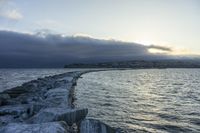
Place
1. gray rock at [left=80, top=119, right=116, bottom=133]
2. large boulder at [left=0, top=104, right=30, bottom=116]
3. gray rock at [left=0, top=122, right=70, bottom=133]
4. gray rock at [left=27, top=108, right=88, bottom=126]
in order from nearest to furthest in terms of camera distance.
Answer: gray rock at [left=0, top=122, right=70, bottom=133] < gray rock at [left=80, top=119, right=116, bottom=133] < gray rock at [left=27, top=108, right=88, bottom=126] < large boulder at [left=0, top=104, right=30, bottom=116]

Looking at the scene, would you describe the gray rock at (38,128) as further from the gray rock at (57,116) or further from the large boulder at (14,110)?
the large boulder at (14,110)

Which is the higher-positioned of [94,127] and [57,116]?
[57,116]

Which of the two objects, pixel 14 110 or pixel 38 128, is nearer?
pixel 38 128

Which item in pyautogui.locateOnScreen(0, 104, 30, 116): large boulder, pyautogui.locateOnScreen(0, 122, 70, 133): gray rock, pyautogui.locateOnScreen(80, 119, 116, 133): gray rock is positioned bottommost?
pyautogui.locateOnScreen(0, 104, 30, 116): large boulder

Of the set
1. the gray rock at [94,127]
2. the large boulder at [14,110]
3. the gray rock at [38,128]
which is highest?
the gray rock at [38,128]

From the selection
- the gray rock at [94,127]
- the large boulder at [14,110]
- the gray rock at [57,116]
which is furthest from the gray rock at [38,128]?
the large boulder at [14,110]

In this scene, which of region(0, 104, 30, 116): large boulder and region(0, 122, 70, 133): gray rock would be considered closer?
region(0, 122, 70, 133): gray rock

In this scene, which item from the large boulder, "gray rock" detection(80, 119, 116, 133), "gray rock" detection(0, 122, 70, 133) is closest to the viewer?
"gray rock" detection(0, 122, 70, 133)

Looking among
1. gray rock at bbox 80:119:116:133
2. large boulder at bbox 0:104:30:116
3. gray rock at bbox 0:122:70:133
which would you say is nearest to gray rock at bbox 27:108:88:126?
gray rock at bbox 80:119:116:133

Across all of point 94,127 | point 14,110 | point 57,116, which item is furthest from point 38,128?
point 14,110

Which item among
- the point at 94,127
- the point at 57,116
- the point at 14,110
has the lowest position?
the point at 14,110

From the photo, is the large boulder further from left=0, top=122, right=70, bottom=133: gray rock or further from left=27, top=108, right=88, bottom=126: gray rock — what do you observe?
left=0, top=122, right=70, bottom=133: gray rock

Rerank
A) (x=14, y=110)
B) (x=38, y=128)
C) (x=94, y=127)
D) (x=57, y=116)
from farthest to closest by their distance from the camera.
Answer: (x=14, y=110) < (x=57, y=116) < (x=94, y=127) < (x=38, y=128)

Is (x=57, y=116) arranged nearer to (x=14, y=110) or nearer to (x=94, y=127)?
(x=94, y=127)
